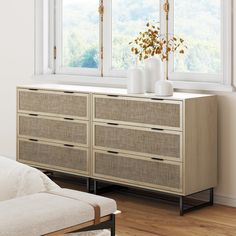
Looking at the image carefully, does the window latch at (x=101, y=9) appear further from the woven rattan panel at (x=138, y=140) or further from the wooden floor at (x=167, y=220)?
the wooden floor at (x=167, y=220)

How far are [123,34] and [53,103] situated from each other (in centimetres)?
81

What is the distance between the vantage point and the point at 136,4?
5.21m

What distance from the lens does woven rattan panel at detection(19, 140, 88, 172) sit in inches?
199

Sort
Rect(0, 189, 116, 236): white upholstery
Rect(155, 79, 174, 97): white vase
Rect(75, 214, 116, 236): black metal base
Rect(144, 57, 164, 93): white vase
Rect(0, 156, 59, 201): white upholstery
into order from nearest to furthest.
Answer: Rect(0, 189, 116, 236): white upholstery < Rect(75, 214, 116, 236): black metal base < Rect(0, 156, 59, 201): white upholstery < Rect(155, 79, 174, 97): white vase < Rect(144, 57, 164, 93): white vase

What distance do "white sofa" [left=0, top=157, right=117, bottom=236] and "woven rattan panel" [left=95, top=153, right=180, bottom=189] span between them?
1.31 m

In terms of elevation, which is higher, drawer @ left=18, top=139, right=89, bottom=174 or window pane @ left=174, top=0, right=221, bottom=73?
window pane @ left=174, top=0, right=221, bottom=73

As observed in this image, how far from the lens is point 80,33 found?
5.69 meters

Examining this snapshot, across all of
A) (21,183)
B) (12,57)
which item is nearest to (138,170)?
(21,183)

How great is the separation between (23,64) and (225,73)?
7.08ft

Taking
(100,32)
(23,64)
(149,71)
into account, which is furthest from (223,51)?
(23,64)

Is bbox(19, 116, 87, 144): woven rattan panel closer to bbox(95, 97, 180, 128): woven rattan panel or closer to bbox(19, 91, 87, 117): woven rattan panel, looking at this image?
bbox(19, 91, 87, 117): woven rattan panel

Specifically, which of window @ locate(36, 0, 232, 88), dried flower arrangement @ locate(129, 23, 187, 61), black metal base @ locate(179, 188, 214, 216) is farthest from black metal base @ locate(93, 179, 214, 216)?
dried flower arrangement @ locate(129, 23, 187, 61)

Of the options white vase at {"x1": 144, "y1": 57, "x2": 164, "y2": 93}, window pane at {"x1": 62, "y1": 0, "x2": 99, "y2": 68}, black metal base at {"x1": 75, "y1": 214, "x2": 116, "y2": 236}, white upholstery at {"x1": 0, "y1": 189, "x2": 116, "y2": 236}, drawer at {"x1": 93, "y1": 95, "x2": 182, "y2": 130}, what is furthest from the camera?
window pane at {"x1": 62, "y1": 0, "x2": 99, "y2": 68}

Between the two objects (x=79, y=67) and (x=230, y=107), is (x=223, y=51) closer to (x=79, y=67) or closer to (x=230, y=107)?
(x=230, y=107)
